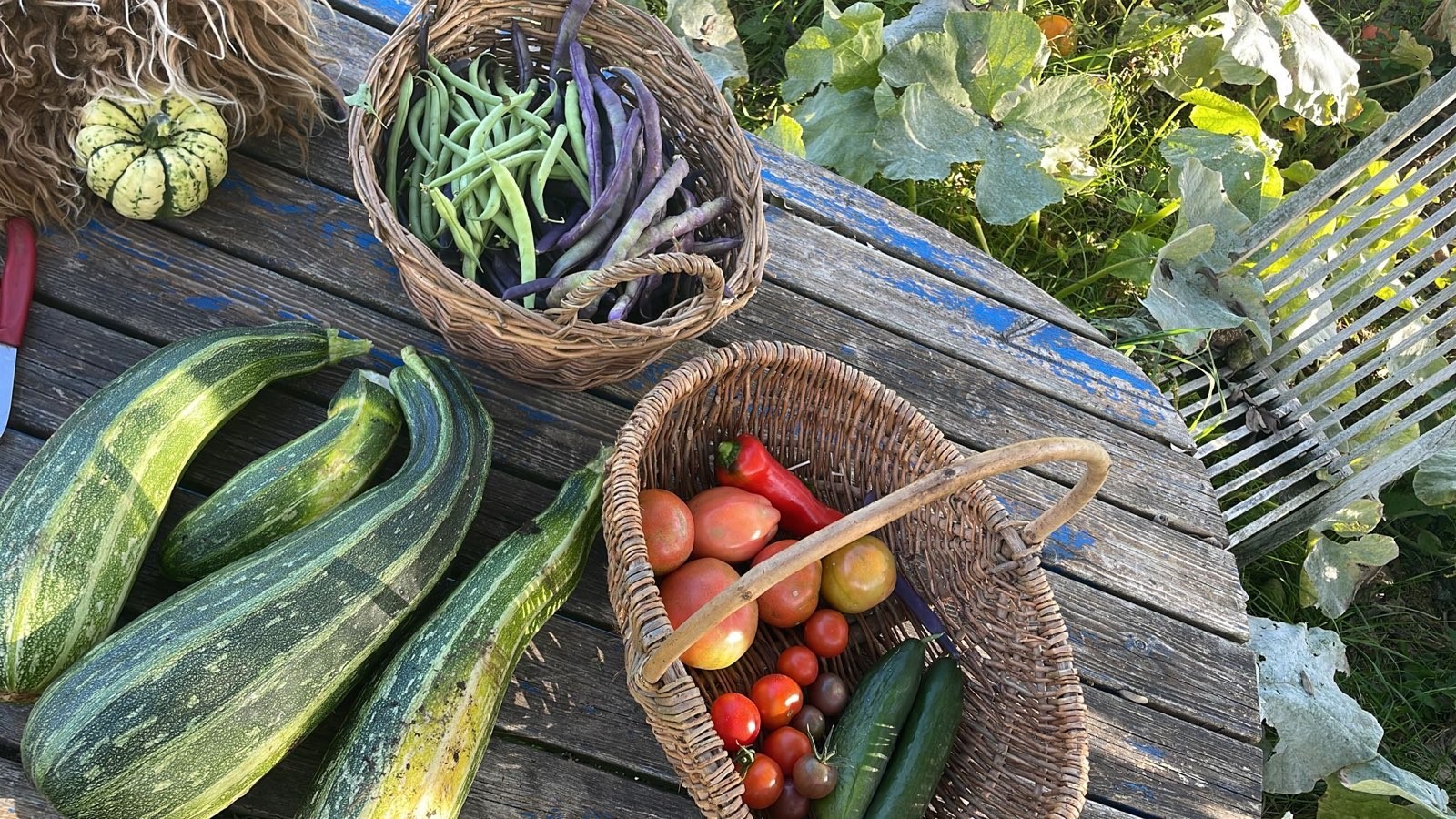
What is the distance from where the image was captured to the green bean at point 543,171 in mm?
1500

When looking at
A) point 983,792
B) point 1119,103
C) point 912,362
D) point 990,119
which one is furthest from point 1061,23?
point 983,792

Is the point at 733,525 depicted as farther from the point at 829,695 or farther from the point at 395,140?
the point at 395,140

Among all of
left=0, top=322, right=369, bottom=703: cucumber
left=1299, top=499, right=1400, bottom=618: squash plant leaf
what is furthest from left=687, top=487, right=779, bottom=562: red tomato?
left=1299, top=499, right=1400, bottom=618: squash plant leaf

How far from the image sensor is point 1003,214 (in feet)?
7.40

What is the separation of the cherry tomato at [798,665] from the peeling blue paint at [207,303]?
3.39 feet

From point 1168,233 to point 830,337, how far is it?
1656 mm

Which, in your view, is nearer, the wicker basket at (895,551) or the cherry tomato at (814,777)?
the wicker basket at (895,551)

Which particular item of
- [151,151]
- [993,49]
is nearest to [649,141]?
[151,151]

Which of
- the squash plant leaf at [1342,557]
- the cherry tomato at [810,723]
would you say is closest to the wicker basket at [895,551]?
the cherry tomato at [810,723]

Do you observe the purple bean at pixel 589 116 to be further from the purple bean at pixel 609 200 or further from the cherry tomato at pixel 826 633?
the cherry tomato at pixel 826 633

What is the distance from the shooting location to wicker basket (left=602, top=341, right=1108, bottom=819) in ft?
3.74

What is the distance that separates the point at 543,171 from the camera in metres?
1.50

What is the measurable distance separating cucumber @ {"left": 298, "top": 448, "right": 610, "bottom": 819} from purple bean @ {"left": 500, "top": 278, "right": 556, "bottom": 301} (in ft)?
0.92

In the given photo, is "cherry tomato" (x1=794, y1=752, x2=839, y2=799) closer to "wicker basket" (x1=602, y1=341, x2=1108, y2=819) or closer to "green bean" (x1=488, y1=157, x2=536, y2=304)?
"wicker basket" (x1=602, y1=341, x2=1108, y2=819)
